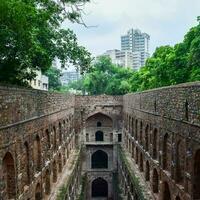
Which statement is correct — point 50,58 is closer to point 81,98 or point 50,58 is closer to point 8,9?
point 8,9

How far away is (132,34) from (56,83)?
128375 millimetres

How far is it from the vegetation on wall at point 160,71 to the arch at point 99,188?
11.3 meters

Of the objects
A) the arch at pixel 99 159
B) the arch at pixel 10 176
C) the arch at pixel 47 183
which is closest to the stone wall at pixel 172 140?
the arch at pixel 47 183

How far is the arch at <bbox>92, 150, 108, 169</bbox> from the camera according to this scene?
141 feet

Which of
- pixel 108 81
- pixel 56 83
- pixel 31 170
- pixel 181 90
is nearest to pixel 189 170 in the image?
pixel 181 90

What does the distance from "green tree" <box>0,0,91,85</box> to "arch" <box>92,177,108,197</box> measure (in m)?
23.9

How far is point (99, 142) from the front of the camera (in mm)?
42812

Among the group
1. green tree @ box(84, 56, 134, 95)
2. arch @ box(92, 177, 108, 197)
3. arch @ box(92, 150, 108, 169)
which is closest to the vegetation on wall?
green tree @ box(84, 56, 134, 95)

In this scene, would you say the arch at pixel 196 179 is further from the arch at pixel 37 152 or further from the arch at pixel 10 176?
the arch at pixel 37 152

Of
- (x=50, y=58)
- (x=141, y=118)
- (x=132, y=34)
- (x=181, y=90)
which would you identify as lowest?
(x=141, y=118)

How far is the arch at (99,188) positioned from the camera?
4266 cm

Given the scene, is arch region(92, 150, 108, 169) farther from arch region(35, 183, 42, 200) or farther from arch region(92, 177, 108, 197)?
arch region(35, 183, 42, 200)

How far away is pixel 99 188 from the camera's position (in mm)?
42812

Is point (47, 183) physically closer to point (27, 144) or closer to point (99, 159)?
point (27, 144)
